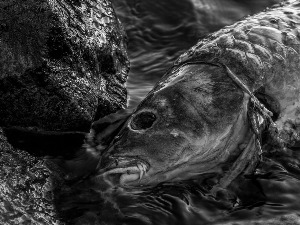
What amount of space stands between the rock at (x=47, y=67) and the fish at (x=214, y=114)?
0.36 meters

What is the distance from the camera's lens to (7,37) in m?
3.98

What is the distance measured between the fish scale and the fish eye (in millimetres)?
633

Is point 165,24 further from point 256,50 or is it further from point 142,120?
point 142,120

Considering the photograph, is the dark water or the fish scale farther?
the fish scale

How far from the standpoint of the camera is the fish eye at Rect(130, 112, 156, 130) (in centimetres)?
373

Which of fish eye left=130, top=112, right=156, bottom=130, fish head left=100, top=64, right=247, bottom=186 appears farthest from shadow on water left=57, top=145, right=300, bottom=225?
fish eye left=130, top=112, right=156, bottom=130

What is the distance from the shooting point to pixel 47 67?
157 inches

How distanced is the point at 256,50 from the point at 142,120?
3.39ft

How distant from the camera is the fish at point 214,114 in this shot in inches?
144

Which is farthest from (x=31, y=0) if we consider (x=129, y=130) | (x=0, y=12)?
(x=129, y=130)

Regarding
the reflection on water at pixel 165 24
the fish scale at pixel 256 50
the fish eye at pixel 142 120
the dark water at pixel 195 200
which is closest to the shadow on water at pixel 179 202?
the dark water at pixel 195 200

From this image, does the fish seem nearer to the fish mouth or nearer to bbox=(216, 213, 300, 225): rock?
the fish mouth

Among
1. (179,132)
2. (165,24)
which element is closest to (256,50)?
(179,132)

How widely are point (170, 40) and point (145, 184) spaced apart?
2.74 metres
